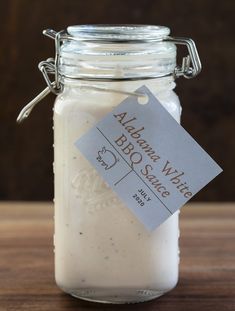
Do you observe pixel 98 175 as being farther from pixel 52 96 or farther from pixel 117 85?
pixel 52 96

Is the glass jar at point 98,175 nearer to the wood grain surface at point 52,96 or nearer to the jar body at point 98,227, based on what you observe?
the jar body at point 98,227

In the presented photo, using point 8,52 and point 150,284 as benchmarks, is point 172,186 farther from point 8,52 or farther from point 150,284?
point 8,52

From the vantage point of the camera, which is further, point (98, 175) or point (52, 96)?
point (52, 96)

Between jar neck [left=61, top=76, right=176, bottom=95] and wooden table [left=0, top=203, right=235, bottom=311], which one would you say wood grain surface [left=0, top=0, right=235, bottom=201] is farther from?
jar neck [left=61, top=76, right=176, bottom=95]

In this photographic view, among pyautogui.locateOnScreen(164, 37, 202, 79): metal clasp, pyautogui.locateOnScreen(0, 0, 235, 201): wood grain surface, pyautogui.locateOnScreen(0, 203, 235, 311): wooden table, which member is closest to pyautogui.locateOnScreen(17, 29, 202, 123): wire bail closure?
pyautogui.locateOnScreen(164, 37, 202, 79): metal clasp

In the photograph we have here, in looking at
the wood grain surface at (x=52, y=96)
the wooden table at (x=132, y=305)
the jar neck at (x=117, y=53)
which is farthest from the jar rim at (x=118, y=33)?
the wood grain surface at (x=52, y=96)

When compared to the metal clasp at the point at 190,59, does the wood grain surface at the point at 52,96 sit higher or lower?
lower

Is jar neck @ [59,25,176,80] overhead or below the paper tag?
overhead

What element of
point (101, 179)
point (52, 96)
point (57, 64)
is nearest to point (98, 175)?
point (101, 179)
